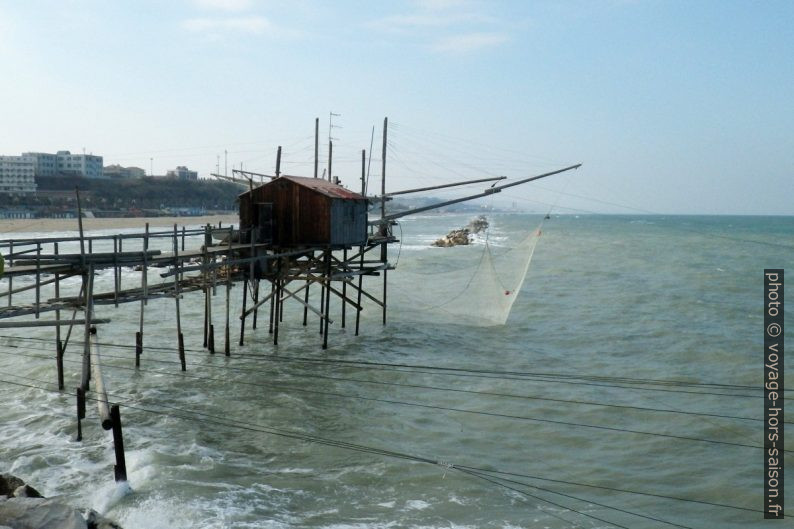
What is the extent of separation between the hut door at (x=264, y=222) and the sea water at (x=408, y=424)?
168 inches

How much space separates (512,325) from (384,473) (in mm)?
18708

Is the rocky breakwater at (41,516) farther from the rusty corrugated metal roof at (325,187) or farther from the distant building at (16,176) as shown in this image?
the distant building at (16,176)

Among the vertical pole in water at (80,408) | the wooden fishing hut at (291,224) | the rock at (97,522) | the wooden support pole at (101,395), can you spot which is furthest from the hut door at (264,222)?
the rock at (97,522)

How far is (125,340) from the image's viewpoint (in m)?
27.6

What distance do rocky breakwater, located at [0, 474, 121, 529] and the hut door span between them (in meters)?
15.2

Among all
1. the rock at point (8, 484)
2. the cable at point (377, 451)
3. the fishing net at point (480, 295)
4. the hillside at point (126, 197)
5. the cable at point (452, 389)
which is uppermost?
the hillside at point (126, 197)

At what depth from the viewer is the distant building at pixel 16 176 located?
14000 centimetres

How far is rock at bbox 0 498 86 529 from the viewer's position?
33.4 feet

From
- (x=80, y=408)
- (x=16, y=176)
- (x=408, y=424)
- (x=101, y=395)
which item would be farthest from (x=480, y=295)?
(x=16, y=176)

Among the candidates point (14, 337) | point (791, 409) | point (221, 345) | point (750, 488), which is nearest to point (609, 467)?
point (750, 488)

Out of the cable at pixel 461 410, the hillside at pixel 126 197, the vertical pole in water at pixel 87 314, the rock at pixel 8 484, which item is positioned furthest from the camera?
the hillside at pixel 126 197

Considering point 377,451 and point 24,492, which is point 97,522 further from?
point 377,451

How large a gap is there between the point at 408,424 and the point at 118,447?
24.9 ft

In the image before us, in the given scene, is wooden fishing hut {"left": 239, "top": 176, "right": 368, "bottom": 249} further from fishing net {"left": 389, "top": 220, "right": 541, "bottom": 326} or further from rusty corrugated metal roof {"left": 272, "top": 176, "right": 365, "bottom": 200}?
fishing net {"left": 389, "top": 220, "right": 541, "bottom": 326}
